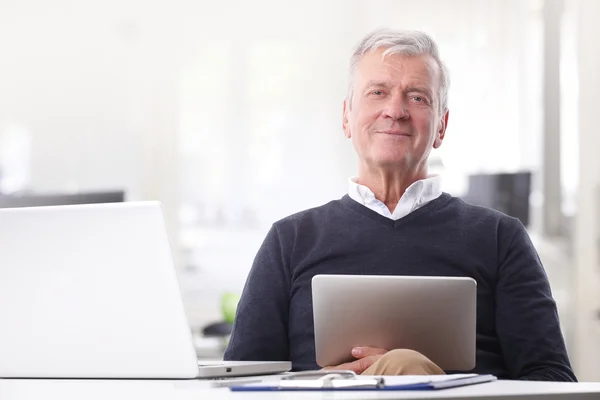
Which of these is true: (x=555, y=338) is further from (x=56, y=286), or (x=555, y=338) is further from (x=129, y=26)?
(x=129, y=26)

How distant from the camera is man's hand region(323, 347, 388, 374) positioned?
A: 1776mm

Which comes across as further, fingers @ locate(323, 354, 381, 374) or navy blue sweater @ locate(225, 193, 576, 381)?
navy blue sweater @ locate(225, 193, 576, 381)

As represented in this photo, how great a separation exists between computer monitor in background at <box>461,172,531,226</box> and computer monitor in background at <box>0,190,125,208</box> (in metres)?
2.35

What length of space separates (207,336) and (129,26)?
186 centimetres

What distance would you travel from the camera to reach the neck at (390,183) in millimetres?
2162

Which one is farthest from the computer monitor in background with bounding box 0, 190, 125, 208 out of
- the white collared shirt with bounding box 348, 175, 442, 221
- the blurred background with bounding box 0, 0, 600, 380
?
the blurred background with bounding box 0, 0, 600, 380

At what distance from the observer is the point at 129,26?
4.83 metres

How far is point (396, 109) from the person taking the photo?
213cm

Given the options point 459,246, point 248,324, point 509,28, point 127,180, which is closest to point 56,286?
point 248,324

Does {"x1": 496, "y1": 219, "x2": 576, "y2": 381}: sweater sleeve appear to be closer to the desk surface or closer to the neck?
the neck

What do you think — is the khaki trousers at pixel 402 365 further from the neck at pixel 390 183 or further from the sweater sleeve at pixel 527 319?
the neck at pixel 390 183

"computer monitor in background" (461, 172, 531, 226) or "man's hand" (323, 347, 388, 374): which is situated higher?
"computer monitor in background" (461, 172, 531, 226)

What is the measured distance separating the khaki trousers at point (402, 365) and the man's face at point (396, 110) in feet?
2.22

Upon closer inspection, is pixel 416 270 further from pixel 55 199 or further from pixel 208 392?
pixel 55 199
